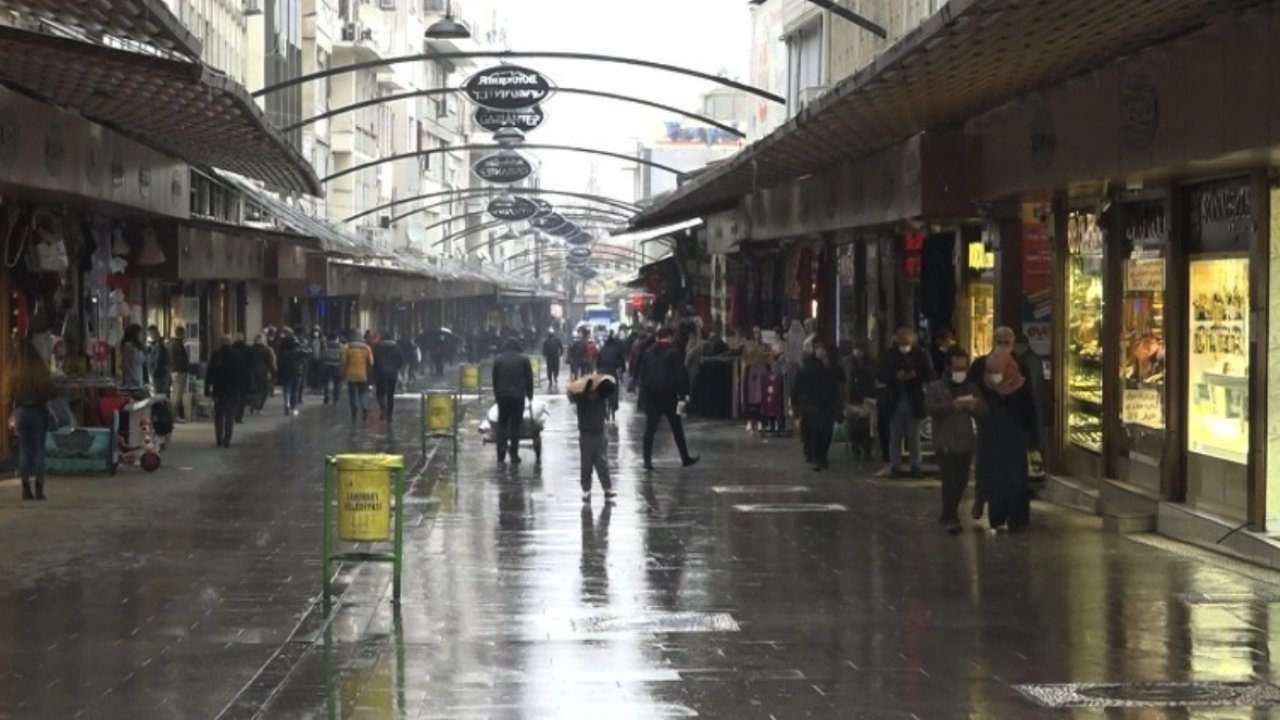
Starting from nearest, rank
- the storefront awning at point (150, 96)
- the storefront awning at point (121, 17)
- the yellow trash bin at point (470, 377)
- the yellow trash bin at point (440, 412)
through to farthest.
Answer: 1. the storefront awning at point (121, 17)
2. the storefront awning at point (150, 96)
3. the yellow trash bin at point (440, 412)
4. the yellow trash bin at point (470, 377)

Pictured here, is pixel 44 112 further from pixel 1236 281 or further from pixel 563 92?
pixel 563 92

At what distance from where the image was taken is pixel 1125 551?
17.5m

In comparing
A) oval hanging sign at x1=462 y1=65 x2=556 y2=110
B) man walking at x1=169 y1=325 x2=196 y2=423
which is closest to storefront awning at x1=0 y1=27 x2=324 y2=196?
oval hanging sign at x1=462 y1=65 x2=556 y2=110

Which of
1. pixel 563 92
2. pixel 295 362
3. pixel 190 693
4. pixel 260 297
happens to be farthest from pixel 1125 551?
pixel 260 297

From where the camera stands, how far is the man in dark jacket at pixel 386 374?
39.4m

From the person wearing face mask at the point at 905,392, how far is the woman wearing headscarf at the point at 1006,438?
5736mm

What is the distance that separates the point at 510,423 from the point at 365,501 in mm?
13182

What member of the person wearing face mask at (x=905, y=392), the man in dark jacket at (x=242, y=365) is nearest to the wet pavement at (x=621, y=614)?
the person wearing face mask at (x=905, y=392)

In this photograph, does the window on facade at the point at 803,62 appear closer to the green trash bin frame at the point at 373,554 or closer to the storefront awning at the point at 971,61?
the storefront awning at the point at 971,61

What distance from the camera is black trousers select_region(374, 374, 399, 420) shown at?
1550 inches

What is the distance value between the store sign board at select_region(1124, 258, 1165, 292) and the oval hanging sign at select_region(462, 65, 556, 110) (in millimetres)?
17098

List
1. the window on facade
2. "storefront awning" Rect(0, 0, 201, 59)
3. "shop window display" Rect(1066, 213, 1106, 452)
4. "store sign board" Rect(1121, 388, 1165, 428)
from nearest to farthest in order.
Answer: "storefront awning" Rect(0, 0, 201, 59) < "store sign board" Rect(1121, 388, 1165, 428) < "shop window display" Rect(1066, 213, 1106, 452) < the window on facade

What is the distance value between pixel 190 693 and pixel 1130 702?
15.2 feet

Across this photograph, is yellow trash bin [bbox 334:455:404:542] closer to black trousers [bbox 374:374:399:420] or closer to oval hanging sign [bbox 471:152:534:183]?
black trousers [bbox 374:374:399:420]
